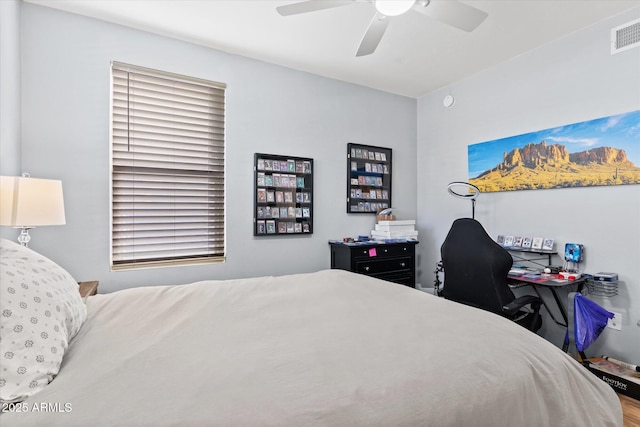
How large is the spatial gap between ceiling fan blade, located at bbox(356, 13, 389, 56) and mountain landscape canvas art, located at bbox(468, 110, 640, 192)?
181cm

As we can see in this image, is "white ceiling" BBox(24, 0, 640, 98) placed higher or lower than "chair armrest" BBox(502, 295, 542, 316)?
higher

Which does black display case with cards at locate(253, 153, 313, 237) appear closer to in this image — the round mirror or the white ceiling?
the white ceiling

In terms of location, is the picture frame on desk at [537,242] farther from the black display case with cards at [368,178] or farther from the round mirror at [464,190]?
the black display case with cards at [368,178]

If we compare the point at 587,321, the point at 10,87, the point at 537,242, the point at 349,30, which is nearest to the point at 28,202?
the point at 10,87

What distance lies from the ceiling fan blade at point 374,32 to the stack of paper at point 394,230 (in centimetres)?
188

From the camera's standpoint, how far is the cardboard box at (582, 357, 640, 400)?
201 cm

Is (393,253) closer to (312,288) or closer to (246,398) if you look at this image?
(312,288)

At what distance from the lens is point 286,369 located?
0.87 metres

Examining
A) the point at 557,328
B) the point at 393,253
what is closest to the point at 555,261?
the point at 557,328

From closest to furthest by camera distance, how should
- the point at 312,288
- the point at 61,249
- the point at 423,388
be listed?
the point at 423,388 → the point at 312,288 → the point at 61,249

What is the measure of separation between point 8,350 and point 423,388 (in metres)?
1.02

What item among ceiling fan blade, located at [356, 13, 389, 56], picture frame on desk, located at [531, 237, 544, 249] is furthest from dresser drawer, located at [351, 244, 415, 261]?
ceiling fan blade, located at [356, 13, 389, 56]

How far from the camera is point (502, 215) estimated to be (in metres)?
3.13

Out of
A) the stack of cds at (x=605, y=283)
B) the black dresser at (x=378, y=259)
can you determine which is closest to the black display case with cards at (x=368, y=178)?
the black dresser at (x=378, y=259)
